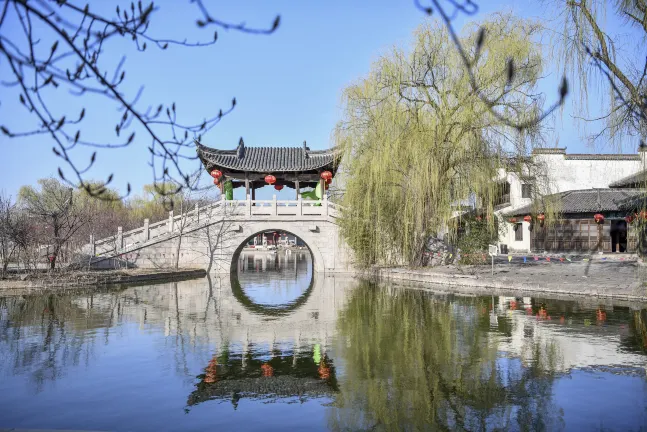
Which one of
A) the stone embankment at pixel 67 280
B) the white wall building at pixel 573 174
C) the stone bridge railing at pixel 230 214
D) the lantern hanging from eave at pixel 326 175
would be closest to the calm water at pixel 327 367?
the stone embankment at pixel 67 280

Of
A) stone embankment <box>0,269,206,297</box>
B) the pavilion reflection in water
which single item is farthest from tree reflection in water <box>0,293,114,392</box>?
the pavilion reflection in water

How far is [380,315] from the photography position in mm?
9977

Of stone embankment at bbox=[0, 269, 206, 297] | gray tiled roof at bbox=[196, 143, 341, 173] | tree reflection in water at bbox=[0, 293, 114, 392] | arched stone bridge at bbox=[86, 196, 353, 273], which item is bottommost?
tree reflection in water at bbox=[0, 293, 114, 392]

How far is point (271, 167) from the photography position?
825 inches

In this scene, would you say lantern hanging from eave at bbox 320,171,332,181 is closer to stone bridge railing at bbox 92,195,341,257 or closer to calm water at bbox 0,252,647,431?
stone bridge railing at bbox 92,195,341,257

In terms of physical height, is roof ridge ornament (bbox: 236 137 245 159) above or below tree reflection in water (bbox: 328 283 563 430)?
above

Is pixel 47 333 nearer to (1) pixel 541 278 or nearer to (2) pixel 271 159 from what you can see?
(1) pixel 541 278

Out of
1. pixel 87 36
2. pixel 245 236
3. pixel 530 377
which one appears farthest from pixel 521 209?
pixel 87 36

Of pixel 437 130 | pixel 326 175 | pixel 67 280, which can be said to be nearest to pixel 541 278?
pixel 437 130

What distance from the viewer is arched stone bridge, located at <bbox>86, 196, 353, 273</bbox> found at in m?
19.7

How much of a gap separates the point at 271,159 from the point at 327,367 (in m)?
16.2

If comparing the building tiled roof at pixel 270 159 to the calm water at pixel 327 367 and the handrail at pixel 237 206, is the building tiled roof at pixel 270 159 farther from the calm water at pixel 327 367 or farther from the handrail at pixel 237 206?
the calm water at pixel 327 367

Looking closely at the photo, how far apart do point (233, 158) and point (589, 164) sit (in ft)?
57.6

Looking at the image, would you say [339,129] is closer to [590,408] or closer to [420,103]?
[420,103]
